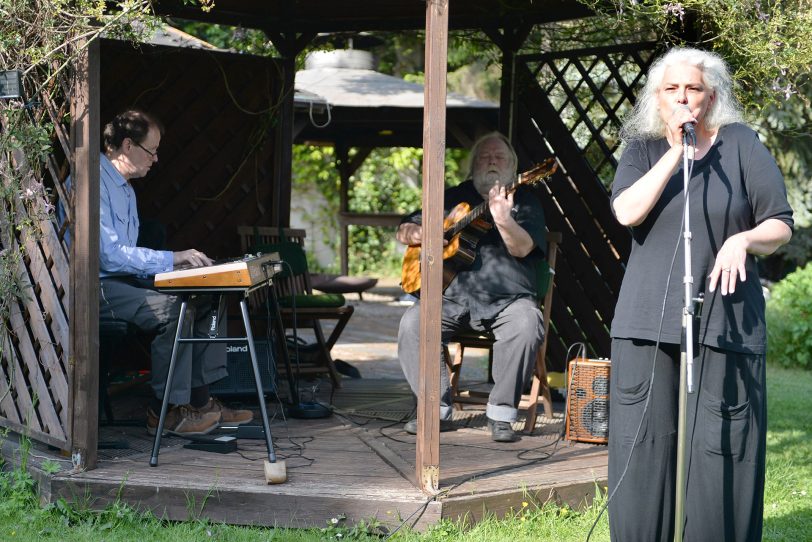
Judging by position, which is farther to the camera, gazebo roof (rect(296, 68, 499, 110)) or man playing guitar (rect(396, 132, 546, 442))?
gazebo roof (rect(296, 68, 499, 110))

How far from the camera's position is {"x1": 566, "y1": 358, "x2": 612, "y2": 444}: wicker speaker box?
5043 millimetres

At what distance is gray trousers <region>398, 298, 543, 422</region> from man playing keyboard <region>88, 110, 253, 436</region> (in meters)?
0.94

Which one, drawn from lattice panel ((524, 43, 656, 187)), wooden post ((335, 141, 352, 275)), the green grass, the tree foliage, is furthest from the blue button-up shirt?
wooden post ((335, 141, 352, 275))

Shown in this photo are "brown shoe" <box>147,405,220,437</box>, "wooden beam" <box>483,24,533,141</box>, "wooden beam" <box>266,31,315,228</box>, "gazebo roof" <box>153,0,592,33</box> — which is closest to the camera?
"brown shoe" <box>147,405,220,437</box>

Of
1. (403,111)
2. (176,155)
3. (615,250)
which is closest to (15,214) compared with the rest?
(176,155)

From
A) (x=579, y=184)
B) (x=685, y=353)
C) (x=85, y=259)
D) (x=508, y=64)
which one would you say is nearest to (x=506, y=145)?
(x=579, y=184)

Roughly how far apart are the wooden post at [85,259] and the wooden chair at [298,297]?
2.21m

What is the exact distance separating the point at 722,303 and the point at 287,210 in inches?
175

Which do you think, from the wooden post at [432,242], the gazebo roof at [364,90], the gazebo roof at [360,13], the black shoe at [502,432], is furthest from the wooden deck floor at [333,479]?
the gazebo roof at [364,90]

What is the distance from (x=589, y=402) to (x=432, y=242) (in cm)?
164

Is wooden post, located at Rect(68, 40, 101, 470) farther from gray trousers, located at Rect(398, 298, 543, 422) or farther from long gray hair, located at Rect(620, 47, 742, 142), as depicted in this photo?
long gray hair, located at Rect(620, 47, 742, 142)

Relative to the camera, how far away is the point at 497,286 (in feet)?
17.1

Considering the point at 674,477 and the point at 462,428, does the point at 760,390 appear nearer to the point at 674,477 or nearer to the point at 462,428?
the point at 674,477

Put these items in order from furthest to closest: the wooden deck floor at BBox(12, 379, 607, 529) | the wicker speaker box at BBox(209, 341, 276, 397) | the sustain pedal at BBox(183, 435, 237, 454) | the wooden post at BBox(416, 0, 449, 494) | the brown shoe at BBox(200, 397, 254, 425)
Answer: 1. the wicker speaker box at BBox(209, 341, 276, 397)
2. the brown shoe at BBox(200, 397, 254, 425)
3. the sustain pedal at BBox(183, 435, 237, 454)
4. the wooden deck floor at BBox(12, 379, 607, 529)
5. the wooden post at BBox(416, 0, 449, 494)
